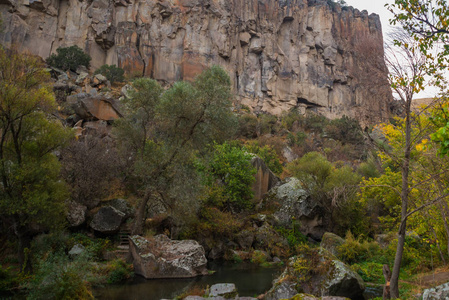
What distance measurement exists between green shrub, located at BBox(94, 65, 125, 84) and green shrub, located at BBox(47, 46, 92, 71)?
262 cm

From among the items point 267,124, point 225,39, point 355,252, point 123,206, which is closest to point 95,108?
point 123,206

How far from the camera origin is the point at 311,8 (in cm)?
7025

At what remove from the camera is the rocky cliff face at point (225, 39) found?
159ft

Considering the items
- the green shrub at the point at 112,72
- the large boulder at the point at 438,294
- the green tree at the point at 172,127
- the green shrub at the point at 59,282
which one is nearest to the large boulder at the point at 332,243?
the green tree at the point at 172,127

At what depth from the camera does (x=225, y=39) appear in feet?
186

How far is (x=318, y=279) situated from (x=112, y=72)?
140 ft

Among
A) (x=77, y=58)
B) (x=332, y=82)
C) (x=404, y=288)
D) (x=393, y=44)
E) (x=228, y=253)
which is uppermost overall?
(x=332, y=82)

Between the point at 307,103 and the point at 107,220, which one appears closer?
the point at 107,220

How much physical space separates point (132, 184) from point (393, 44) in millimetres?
20098

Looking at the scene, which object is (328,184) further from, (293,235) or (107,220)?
(107,220)

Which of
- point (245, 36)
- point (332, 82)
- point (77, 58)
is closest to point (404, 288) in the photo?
point (77, 58)

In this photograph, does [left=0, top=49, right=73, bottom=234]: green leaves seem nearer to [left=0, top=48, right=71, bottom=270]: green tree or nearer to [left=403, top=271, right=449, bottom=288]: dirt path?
[left=0, top=48, right=71, bottom=270]: green tree

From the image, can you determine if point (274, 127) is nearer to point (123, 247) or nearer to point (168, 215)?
point (168, 215)

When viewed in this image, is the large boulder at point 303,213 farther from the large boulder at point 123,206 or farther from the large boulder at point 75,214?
the large boulder at point 75,214
